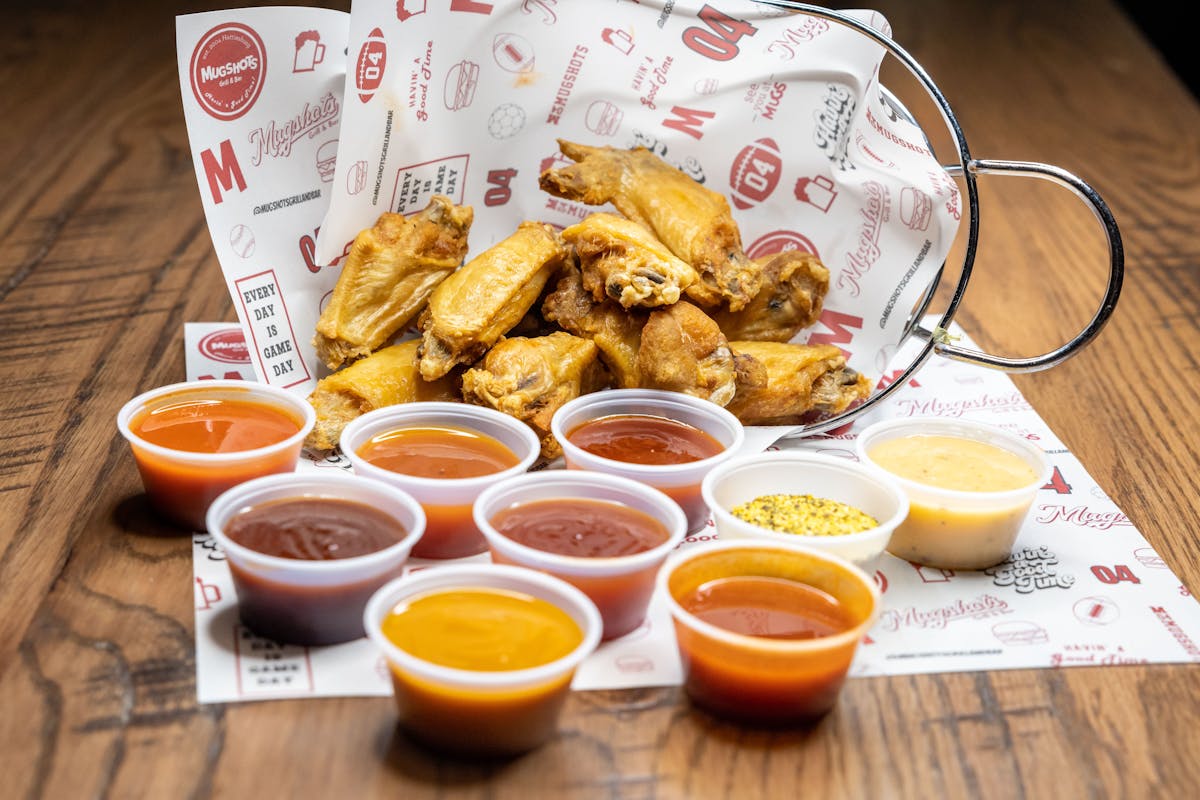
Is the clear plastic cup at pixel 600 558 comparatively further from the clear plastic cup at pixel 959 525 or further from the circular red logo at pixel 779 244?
the circular red logo at pixel 779 244

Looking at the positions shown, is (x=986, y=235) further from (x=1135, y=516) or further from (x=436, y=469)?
(x=436, y=469)

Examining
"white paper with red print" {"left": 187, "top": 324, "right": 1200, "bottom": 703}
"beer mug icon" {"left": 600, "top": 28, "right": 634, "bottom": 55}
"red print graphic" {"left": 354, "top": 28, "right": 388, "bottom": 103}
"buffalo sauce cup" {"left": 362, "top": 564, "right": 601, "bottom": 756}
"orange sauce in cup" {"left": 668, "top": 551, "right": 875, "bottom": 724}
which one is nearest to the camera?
"buffalo sauce cup" {"left": 362, "top": 564, "right": 601, "bottom": 756}

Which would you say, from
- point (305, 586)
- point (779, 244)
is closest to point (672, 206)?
point (779, 244)

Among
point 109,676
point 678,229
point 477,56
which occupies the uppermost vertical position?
point 477,56

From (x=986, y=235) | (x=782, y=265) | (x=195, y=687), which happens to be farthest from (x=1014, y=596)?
(x=986, y=235)

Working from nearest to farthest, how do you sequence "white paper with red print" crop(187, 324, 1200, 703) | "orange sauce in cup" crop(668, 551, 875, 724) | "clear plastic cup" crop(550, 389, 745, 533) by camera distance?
"orange sauce in cup" crop(668, 551, 875, 724), "white paper with red print" crop(187, 324, 1200, 703), "clear plastic cup" crop(550, 389, 745, 533)

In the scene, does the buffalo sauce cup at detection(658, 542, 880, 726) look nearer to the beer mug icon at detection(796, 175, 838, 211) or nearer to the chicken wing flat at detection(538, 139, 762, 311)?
the chicken wing flat at detection(538, 139, 762, 311)

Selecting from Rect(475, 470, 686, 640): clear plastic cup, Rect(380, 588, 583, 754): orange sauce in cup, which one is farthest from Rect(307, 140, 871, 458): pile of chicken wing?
Rect(380, 588, 583, 754): orange sauce in cup
